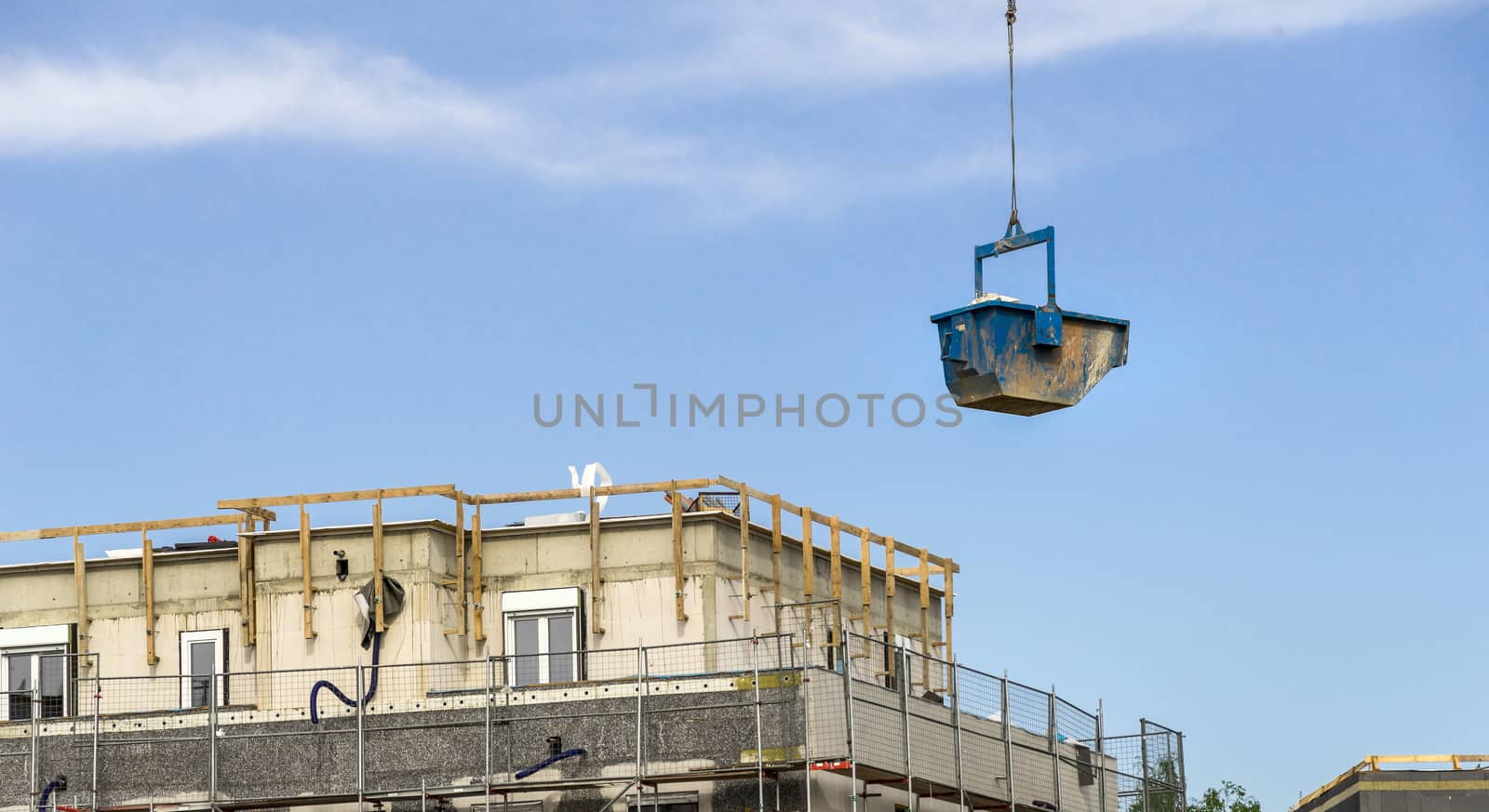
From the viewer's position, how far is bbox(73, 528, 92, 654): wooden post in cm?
4647

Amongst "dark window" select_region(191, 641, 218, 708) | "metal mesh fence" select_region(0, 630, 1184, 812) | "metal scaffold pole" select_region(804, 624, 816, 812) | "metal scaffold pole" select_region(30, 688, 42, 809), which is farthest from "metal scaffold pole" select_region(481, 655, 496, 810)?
"metal scaffold pole" select_region(30, 688, 42, 809)

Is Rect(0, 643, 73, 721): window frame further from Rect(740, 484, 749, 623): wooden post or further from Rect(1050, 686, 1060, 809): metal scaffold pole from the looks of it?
Rect(1050, 686, 1060, 809): metal scaffold pole

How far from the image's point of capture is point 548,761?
4016 centimetres

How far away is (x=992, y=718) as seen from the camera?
44.6 m

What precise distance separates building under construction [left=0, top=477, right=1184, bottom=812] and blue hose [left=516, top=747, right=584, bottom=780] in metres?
0.09

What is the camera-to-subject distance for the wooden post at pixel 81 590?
4647 cm

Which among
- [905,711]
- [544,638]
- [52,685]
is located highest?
[544,638]

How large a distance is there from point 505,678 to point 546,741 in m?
1.98

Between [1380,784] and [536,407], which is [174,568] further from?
[1380,784]

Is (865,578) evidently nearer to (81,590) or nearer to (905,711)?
(905,711)

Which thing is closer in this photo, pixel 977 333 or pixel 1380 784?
pixel 977 333

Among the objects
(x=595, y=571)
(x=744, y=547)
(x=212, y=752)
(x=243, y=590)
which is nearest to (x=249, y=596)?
(x=243, y=590)

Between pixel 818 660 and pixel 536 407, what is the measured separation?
8.53 m

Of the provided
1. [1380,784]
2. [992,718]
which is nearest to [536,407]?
[992,718]
